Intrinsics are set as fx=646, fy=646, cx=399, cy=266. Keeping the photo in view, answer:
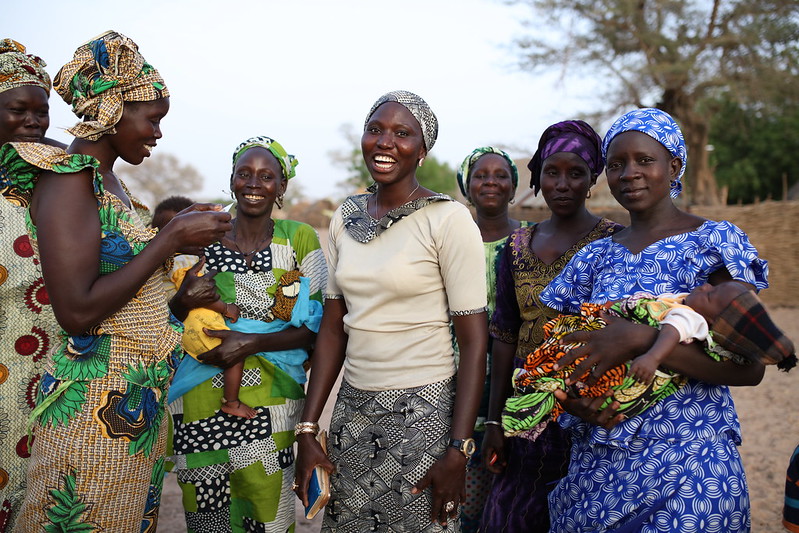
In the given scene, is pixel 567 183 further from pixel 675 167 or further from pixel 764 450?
pixel 764 450

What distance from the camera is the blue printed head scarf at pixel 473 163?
13.0ft

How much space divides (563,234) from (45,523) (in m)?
2.30

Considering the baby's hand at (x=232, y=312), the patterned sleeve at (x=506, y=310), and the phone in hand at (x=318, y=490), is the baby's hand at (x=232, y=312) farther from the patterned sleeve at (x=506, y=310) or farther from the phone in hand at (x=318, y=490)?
the patterned sleeve at (x=506, y=310)

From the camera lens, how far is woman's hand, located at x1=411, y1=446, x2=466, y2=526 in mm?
2311

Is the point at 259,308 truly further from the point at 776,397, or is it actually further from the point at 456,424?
the point at 776,397

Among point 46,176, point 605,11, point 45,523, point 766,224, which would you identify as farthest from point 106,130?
point 605,11

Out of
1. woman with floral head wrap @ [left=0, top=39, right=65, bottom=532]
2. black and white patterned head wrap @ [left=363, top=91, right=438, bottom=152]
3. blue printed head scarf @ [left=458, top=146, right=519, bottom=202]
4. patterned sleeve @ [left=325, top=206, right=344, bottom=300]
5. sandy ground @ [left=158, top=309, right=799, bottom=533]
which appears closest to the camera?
black and white patterned head wrap @ [left=363, top=91, right=438, bottom=152]

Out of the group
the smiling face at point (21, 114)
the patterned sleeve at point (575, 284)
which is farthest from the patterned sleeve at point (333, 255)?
the smiling face at point (21, 114)

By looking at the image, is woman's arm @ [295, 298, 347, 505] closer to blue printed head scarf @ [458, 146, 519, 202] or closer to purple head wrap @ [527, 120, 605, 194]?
purple head wrap @ [527, 120, 605, 194]

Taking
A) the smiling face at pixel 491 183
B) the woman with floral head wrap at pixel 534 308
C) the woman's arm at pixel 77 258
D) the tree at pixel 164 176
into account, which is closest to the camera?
the woman's arm at pixel 77 258

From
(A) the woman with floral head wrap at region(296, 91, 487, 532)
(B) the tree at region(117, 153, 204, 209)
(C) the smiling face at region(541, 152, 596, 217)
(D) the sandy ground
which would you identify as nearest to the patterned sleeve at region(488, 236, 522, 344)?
(C) the smiling face at region(541, 152, 596, 217)

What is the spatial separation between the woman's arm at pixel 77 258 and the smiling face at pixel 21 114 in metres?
1.38

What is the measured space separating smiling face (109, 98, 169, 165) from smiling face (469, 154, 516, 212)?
1.99m

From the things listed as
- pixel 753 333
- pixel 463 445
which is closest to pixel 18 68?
pixel 463 445
